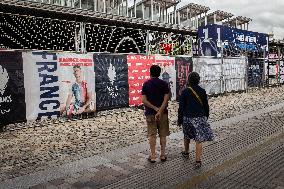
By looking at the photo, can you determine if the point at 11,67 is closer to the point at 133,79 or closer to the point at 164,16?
the point at 133,79

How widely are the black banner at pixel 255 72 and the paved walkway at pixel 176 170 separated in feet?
52.4

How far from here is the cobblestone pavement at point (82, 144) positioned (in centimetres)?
583

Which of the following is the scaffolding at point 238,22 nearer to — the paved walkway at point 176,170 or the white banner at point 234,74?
the white banner at point 234,74

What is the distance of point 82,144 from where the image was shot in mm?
7762

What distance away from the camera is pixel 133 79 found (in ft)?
42.9

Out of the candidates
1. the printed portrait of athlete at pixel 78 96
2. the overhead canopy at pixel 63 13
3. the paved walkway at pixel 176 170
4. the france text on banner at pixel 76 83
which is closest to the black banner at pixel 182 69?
the overhead canopy at pixel 63 13

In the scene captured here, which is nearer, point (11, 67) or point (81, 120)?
point (11, 67)

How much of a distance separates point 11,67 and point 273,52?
4147cm

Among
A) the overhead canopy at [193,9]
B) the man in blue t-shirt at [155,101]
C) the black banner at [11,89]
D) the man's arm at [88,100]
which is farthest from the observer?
the overhead canopy at [193,9]

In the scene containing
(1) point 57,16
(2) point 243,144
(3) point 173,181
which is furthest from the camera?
(1) point 57,16

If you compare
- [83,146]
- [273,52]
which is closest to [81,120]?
[83,146]

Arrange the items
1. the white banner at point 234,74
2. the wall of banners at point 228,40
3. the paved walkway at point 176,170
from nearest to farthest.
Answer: the paved walkway at point 176,170
the white banner at point 234,74
the wall of banners at point 228,40

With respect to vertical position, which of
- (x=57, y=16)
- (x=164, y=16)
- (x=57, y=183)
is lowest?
(x=57, y=183)

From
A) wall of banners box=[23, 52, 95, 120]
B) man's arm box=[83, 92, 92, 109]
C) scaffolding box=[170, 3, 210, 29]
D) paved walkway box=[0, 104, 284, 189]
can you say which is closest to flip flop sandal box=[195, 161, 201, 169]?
paved walkway box=[0, 104, 284, 189]
